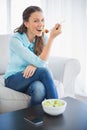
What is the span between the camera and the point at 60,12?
9.41 ft

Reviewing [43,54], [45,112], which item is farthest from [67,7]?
[45,112]

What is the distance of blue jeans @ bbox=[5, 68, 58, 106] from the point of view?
1.59 meters

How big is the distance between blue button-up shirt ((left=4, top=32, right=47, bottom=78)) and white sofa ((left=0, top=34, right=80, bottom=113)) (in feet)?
0.61

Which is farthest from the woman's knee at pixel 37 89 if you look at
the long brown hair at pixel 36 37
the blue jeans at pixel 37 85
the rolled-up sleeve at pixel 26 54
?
the long brown hair at pixel 36 37

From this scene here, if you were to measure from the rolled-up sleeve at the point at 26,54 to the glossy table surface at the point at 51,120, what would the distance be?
16.0 inches

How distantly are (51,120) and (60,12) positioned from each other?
1890mm

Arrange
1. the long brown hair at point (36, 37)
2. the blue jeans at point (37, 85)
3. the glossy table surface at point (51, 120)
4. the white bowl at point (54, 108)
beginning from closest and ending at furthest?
the glossy table surface at point (51, 120) < the white bowl at point (54, 108) < the blue jeans at point (37, 85) < the long brown hair at point (36, 37)

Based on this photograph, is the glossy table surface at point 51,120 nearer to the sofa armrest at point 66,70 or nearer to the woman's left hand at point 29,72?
the woman's left hand at point 29,72

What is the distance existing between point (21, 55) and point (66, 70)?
502 mm

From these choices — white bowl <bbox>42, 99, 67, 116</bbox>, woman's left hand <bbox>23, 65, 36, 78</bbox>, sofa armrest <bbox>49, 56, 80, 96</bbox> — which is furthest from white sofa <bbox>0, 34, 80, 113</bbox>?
white bowl <bbox>42, 99, 67, 116</bbox>

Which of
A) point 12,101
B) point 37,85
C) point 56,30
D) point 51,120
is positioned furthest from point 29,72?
point 51,120

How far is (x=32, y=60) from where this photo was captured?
171 centimetres

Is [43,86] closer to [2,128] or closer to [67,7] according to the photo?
[2,128]

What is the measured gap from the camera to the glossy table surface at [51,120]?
1.14 meters
